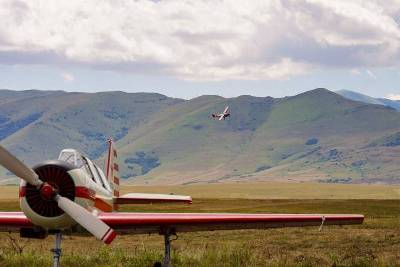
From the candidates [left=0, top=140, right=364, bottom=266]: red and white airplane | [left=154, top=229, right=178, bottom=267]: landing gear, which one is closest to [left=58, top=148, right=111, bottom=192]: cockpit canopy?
[left=0, top=140, right=364, bottom=266]: red and white airplane

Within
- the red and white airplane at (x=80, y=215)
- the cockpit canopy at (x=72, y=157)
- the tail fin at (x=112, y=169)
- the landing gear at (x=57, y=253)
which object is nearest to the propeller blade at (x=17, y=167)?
the red and white airplane at (x=80, y=215)

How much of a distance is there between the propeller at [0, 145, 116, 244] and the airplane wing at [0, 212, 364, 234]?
5.61 ft

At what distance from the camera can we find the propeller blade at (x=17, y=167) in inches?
495

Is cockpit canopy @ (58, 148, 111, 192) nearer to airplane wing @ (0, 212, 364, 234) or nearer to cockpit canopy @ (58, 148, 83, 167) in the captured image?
cockpit canopy @ (58, 148, 83, 167)

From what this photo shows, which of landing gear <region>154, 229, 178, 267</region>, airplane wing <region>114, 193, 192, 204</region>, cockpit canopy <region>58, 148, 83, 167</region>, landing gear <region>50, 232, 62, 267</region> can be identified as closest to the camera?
landing gear <region>50, 232, 62, 267</region>

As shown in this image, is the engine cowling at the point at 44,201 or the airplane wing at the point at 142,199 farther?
the airplane wing at the point at 142,199

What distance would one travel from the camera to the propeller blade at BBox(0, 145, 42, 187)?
1258 centimetres

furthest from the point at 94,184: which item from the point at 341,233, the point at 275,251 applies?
the point at 341,233

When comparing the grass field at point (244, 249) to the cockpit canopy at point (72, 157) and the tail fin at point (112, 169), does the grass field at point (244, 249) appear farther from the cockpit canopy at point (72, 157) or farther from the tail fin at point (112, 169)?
the cockpit canopy at point (72, 157)

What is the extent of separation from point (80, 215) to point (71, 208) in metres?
0.23

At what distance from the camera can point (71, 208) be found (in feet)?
43.8

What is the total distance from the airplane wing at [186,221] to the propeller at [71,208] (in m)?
1.71

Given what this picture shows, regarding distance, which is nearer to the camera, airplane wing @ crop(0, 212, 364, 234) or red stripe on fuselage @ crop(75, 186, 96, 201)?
red stripe on fuselage @ crop(75, 186, 96, 201)

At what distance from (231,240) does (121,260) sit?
8.56 m
